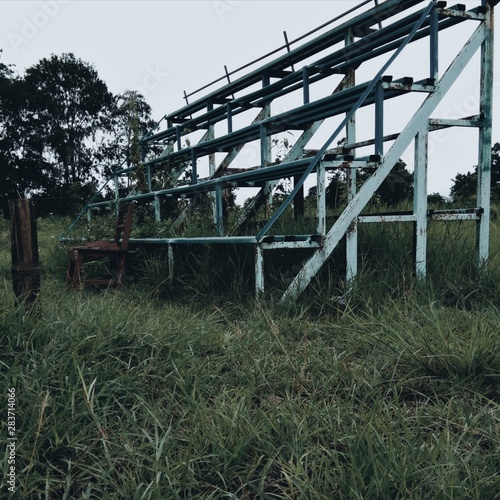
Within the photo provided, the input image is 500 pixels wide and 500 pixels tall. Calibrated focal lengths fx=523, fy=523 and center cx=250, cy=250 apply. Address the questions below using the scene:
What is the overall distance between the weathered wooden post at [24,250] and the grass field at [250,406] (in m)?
0.07

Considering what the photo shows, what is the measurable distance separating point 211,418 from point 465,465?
29.2 inches

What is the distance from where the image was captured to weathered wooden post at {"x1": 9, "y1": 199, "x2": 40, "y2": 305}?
2352 millimetres

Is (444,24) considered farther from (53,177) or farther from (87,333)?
(53,177)

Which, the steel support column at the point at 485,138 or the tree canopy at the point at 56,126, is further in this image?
the tree canopy at the point at 56,126

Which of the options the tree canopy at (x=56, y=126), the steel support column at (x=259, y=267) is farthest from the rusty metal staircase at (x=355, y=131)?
the tree canopy at (x=56, y=126)

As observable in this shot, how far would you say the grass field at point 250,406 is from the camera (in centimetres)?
141

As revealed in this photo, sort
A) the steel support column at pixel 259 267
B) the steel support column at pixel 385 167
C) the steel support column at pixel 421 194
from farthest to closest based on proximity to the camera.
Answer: the steel support column at pixel 421 194
the steel support column at pixel 259 267
the steel support column at pixel 385 167

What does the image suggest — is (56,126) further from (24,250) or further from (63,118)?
(24,250)

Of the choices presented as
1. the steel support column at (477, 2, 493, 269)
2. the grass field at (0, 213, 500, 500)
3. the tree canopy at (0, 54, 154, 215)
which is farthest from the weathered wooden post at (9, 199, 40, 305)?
the tree canopy at (0, 54, 154, 215)

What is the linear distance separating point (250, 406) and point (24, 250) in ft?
4.32

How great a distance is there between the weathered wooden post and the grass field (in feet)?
0.24

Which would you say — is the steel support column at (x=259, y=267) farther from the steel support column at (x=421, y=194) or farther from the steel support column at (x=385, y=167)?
the steel support column at (x=421, y=194)

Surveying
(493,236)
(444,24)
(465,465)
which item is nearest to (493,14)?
(444,24)

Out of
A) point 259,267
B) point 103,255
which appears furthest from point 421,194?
point 103,255
